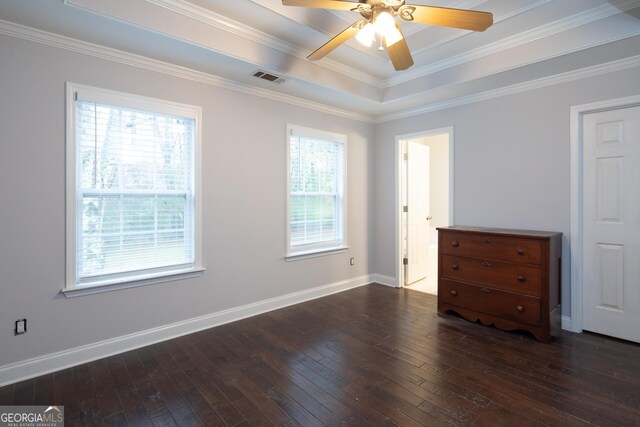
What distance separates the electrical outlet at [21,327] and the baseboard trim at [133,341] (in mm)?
213

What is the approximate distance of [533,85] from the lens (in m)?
3.21

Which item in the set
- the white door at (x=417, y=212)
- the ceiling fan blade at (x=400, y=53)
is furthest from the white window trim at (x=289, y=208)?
the ceiling fan blade at (x=400, y=53)

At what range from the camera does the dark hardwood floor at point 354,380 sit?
74.4 inches

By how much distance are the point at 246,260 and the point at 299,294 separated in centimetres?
88

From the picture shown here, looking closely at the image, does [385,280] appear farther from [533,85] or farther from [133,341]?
[133,341]

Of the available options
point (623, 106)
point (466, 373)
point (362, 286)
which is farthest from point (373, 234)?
point (623, 106)

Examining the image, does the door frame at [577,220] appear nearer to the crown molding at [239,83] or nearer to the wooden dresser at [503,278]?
the wooden dresser at [503,278]

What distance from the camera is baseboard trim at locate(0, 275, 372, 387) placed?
2262mm

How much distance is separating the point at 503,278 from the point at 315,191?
7.56ft

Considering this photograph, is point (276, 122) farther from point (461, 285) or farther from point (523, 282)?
point (523, 282)

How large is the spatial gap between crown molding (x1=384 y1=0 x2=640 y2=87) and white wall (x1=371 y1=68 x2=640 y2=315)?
647 mm

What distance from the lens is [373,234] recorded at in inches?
191

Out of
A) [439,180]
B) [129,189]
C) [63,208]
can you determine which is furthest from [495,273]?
[63,208]

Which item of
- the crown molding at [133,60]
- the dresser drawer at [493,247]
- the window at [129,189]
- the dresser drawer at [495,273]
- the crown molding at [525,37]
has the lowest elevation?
the dresser drawer at [495,273]
